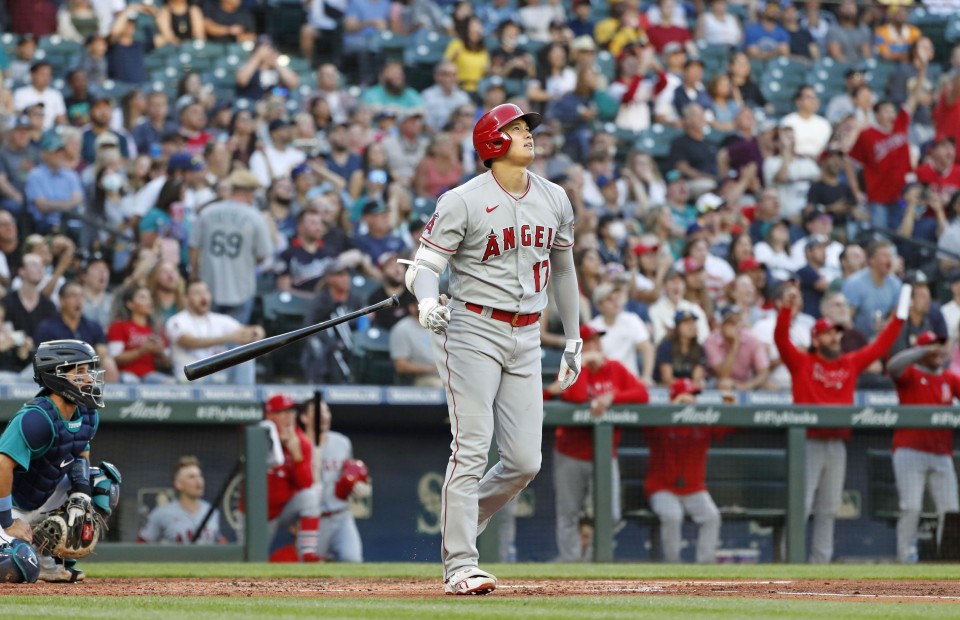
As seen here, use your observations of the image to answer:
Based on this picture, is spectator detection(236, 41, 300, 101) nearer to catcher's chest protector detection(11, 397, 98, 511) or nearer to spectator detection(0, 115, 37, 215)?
spectator detection(0, 115, 37, 215)

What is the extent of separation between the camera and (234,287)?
11875 millimetres

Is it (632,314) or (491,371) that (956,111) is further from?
(491,371)

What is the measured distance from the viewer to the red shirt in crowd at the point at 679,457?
10242 mm

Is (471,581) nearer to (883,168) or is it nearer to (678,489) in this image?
(678,489)

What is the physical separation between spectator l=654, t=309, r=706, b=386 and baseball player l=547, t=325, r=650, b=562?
1.31 meters

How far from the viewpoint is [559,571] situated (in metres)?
8.87

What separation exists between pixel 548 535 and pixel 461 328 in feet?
14.2

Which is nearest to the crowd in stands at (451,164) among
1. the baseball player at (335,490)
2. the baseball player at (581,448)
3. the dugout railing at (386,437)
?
the dugout railing at (386,437)

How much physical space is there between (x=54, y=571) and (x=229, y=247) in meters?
4.93

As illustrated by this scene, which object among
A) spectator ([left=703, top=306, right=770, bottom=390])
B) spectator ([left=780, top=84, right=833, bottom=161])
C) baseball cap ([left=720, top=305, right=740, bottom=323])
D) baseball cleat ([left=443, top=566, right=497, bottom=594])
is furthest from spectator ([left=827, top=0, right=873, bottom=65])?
baseball cleat ([left=443, top=566, right=497, bottom=594])

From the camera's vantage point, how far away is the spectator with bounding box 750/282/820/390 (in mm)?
12040

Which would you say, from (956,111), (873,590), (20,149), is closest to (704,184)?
(956,111)

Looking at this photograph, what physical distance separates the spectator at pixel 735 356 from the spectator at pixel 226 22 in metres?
6.93

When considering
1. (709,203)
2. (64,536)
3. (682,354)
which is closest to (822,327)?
(682,354)
